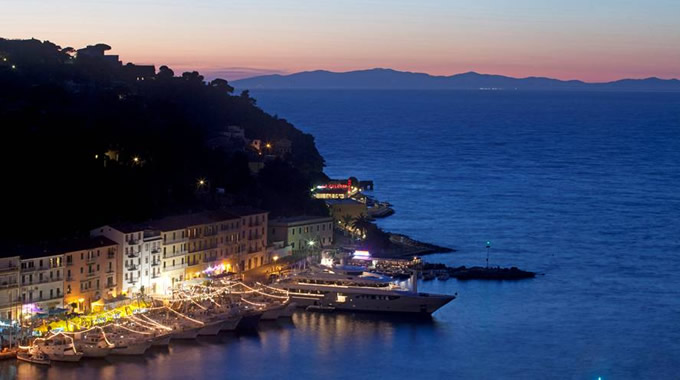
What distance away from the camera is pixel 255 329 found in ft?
91.8

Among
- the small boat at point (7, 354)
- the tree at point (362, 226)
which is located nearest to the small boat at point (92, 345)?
the small boat at point (7, 354)

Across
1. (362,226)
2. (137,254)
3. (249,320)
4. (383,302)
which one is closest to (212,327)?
(249,320)

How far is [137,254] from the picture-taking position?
94.2ft

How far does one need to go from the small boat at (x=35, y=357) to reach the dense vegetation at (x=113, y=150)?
5.82m

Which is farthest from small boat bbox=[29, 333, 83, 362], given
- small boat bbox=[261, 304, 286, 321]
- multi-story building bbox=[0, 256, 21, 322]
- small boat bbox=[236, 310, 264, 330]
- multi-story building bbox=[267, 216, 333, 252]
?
multi-story building bbox=[267, 216, 333, 252]

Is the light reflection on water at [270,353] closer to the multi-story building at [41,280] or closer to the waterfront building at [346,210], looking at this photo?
the multi-story building at [41,280]

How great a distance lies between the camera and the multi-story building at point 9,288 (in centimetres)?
2512

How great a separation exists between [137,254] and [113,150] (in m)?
9.42

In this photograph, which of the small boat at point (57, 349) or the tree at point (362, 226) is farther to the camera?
the tree at point (362, 226)

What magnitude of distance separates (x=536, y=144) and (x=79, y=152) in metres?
60.5

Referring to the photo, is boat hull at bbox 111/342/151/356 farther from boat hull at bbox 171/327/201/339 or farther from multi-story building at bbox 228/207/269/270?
multi-story building at bbox 228/207/269/270

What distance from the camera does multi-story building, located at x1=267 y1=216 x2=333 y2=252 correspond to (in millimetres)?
34875

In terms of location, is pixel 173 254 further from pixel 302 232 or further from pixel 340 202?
pixel 340 202

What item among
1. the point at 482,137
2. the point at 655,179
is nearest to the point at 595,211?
the point at 655,179
